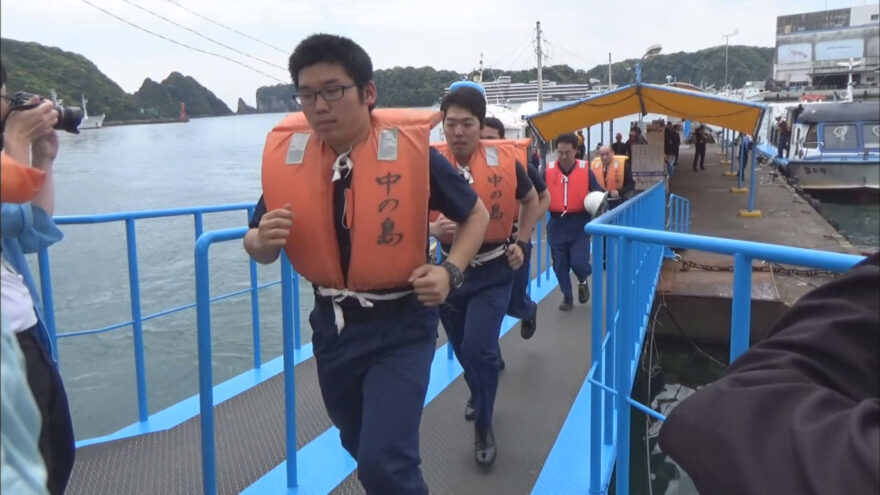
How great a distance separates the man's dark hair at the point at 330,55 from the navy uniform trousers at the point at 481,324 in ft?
4.40

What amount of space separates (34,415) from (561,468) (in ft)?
8.98

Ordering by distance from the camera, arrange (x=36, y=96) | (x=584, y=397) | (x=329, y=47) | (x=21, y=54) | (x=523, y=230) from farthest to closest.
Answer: (x=584, y=397) < (x=523, y=230) < (x=329, y=47) < (x=36, y=96) < (x=21, y=54)

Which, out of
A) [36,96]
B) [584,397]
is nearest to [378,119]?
[36,96]

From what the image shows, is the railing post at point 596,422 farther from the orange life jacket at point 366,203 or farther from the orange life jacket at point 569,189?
the orange life jacket at point 569,189

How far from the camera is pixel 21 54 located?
46.4 inches

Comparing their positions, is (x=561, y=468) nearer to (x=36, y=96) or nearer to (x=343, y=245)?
(x=343, y=245)

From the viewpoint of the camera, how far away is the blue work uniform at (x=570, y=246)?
6230 millimetres

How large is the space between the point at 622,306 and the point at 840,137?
769 inches

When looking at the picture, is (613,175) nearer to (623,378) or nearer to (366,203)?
(623,378)

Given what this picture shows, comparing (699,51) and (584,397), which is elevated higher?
(699,51)

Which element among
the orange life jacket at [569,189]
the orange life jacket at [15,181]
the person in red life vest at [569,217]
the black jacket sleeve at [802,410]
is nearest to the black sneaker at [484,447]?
the black jacket sleeve at [802,410]

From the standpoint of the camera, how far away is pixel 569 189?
245 inches

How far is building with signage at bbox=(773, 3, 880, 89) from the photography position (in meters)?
1.22

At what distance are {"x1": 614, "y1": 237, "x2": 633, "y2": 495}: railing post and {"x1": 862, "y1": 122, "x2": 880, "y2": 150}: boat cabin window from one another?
768 inches
